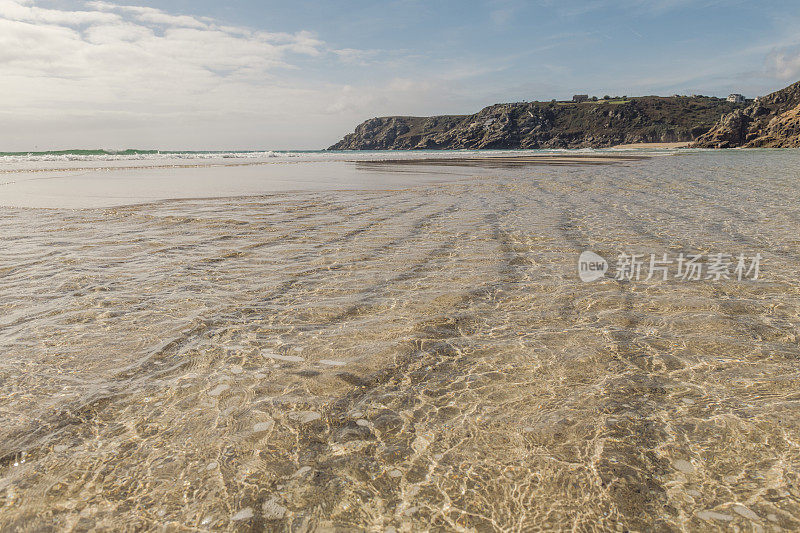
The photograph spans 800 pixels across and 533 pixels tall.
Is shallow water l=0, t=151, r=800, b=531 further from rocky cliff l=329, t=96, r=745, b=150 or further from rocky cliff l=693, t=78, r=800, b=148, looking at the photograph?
rocky cliff l=329, t=96, r=745, b=150

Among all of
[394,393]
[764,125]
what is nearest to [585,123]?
[764,125]

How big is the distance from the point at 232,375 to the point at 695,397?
384 cm

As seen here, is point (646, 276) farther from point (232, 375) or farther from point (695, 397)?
point (232, 375)

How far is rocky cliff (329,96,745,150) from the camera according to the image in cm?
14412

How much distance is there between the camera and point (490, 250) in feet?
25.2

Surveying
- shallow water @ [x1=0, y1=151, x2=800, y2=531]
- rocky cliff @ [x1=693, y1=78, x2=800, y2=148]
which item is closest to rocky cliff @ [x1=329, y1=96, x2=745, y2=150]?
rocky cliff @ [x1=693, y1=78, x2=800, y2=148]

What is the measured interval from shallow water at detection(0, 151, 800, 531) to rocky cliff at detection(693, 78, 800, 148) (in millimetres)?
99269

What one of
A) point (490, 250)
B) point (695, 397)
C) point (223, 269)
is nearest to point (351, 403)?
point (695, 397)

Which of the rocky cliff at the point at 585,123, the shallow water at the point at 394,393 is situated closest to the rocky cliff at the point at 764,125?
the rocky cliff at the point at 585,123

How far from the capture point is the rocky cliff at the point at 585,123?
144m

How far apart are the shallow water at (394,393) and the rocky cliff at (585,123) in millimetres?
153051

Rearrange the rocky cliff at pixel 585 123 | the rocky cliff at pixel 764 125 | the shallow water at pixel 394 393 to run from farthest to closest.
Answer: the rocky cliff at pixel 585 123 < the rocky cliff at pixel 764 125 < the shallow water at pixel 394 393

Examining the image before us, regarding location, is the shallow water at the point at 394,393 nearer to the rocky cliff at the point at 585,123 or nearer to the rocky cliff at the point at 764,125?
the rocky cliff at the point at 764,125

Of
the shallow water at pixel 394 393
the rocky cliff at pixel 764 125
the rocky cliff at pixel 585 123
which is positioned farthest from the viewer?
the rocky cliff at pixel 585 123
